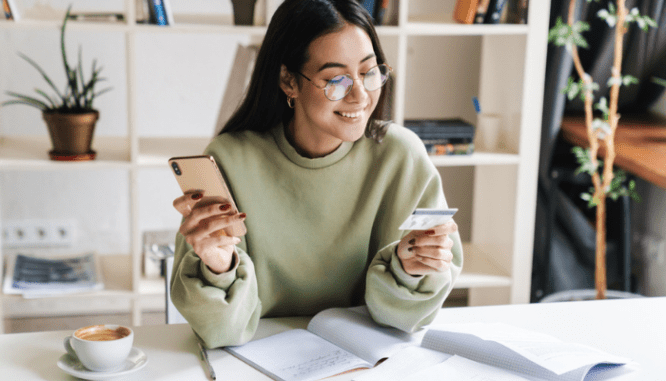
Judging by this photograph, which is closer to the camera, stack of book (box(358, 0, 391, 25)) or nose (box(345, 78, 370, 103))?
nose (box(345, 78, 370, 103))

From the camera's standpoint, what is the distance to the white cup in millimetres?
2461

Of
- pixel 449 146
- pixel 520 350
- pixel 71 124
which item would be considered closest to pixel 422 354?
pixel 520 350

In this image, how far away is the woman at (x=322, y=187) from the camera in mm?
1212

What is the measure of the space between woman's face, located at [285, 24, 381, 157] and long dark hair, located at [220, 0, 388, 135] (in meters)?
0.02

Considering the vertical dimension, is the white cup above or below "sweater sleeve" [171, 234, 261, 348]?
above

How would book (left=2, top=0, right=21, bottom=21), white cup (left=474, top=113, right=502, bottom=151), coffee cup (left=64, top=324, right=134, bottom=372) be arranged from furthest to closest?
1. white cup (left=474, top=113, right=502, bottom=151)
2. book (left=2, top=0, right=21, bottom=21)
3. coffee cup (left=64, top=324, right=134, bottom=372)

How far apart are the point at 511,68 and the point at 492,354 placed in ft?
5.12

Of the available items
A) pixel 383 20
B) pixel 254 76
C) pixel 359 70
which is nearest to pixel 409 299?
pixel 359 70

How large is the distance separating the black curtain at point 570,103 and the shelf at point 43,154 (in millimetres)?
1575

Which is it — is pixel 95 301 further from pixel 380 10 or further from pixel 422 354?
pixel 422 354

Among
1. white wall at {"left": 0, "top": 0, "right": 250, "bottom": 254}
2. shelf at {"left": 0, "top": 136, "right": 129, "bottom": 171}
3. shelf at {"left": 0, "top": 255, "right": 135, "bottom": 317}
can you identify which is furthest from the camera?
white wall at {"left": 0, "top": 0, "right": 250, "bottom": 254}

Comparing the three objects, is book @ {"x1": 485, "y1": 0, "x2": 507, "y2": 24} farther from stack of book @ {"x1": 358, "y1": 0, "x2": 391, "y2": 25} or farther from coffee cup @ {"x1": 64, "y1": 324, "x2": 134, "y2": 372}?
coffee cup @ {"x1": 64, "y1": 324, "x2": 134, "y2": 372}

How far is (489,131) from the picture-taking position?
2463 mm

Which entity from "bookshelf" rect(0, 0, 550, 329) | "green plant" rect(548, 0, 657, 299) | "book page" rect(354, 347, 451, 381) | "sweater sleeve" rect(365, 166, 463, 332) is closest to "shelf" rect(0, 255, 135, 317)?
"bookshelf" rect(0, 0, 550, 329)
